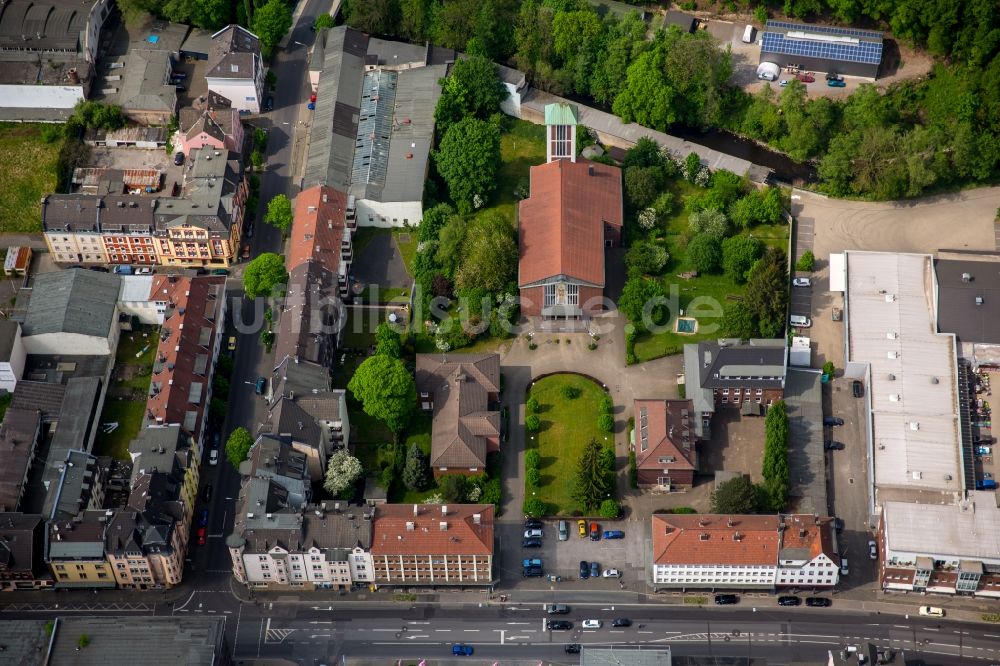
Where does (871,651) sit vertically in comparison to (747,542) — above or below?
below

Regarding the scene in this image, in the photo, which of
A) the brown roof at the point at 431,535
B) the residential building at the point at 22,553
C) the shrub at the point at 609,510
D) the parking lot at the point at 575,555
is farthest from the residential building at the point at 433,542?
the residential building at the point at 22,553

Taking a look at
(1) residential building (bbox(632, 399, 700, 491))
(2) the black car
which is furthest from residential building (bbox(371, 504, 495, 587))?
(2) the black car

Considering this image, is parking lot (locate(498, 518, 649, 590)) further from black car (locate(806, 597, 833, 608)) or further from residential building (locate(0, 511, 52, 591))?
residential building (locate(0, 511, 52, 591))

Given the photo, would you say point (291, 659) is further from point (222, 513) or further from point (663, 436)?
point (663, 436)

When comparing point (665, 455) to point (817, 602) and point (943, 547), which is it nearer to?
point (817, 602)

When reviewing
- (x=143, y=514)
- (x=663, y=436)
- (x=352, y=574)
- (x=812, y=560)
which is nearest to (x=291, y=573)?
(x=352, y=574)

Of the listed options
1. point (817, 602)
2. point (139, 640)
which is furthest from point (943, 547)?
point (139, 640)

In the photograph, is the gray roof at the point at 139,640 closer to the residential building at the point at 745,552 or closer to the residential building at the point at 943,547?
the residential building at the point at 745,552
